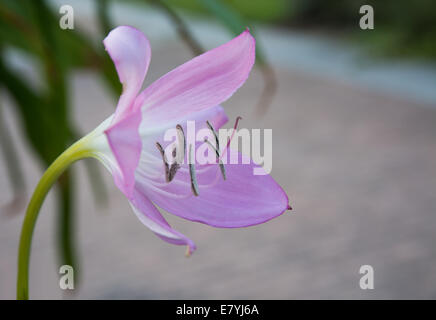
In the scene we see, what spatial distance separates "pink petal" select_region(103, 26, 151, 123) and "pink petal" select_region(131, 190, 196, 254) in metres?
0.03

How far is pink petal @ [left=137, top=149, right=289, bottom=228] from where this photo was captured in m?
0.25

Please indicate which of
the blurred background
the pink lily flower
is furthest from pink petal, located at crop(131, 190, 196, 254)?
the blurred background

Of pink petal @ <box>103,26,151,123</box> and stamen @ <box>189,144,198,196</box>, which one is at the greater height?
pink petal @ <box>103,26,151,123</box>

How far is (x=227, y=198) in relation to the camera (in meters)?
0.26

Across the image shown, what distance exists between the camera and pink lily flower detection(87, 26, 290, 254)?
0.24 metres

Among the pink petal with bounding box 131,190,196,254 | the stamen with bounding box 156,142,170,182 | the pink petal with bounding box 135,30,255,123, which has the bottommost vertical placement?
the pink petal with bounding box 131,190,196,254

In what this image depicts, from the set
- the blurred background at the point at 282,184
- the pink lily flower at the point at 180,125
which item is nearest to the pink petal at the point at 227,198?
the pink lily flower at the point at 180,125

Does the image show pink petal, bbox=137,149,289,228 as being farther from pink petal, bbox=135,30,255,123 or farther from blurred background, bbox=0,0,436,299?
blurred background, bbox=0,0,436,299

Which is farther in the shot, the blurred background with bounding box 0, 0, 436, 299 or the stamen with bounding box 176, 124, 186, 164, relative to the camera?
the blurred background with bounding box 0, 0, 436, 299

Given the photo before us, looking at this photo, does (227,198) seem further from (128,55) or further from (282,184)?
(282,184)
